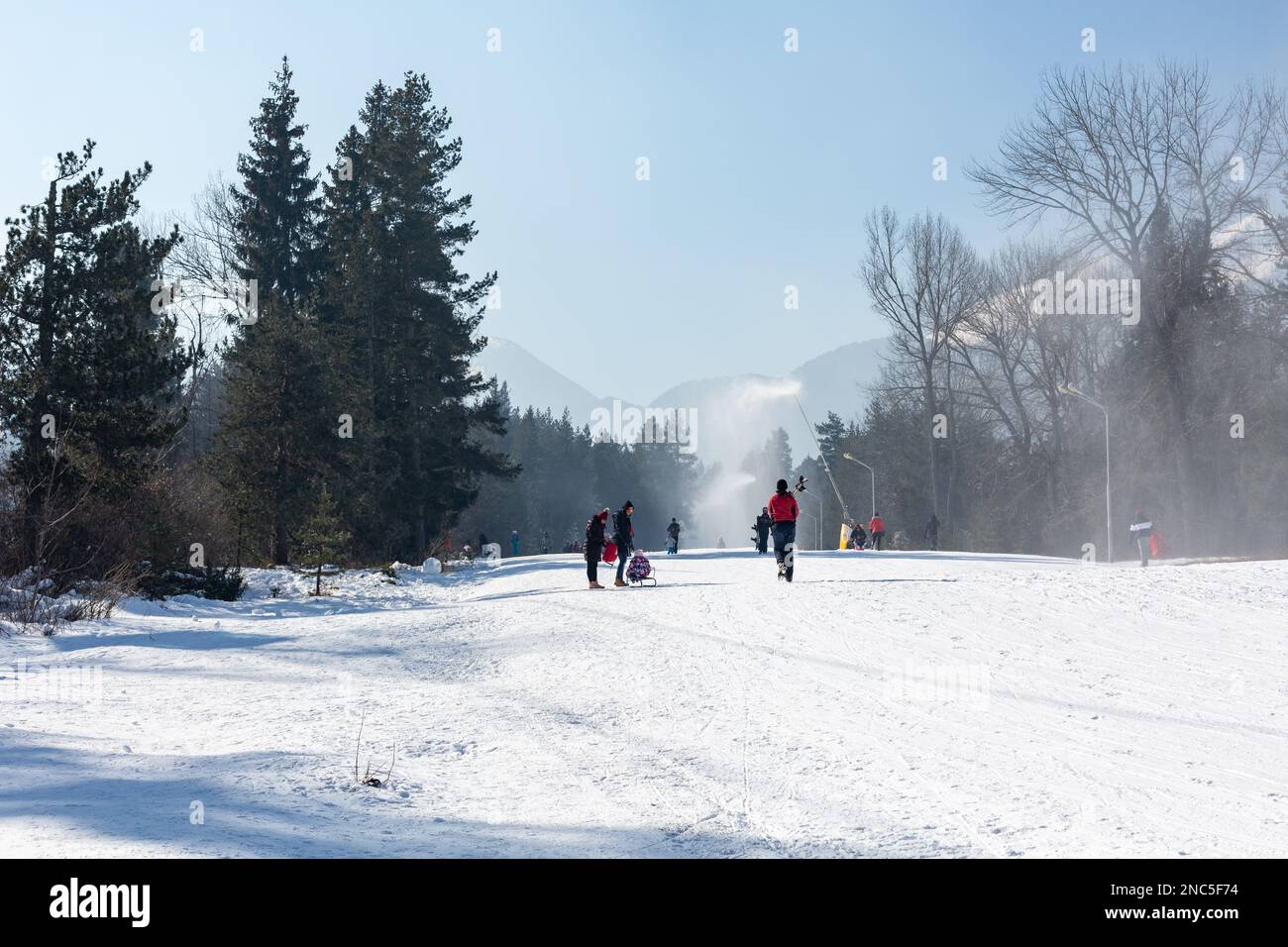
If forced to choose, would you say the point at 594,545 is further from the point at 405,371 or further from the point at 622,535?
the point at 405,371

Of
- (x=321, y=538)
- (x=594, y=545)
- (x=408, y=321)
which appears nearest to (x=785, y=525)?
(x=594, y=545)

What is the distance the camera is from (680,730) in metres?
9.34

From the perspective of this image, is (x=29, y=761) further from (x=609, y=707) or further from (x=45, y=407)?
(x=45, y=407)

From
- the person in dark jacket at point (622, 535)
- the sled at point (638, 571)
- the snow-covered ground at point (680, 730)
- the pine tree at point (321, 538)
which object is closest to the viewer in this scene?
the snow-covered ground at point (680, 730)

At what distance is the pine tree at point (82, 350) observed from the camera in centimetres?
2266

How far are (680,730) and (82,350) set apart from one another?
20187 millimetres

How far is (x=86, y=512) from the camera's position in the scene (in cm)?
2155

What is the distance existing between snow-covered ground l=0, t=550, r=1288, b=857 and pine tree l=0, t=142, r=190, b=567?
20.0ft

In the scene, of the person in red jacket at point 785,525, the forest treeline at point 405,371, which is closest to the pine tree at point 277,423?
the forest treeline at point 405,371

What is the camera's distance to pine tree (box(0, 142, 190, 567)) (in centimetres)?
2266

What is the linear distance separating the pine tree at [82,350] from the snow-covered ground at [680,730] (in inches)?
240
